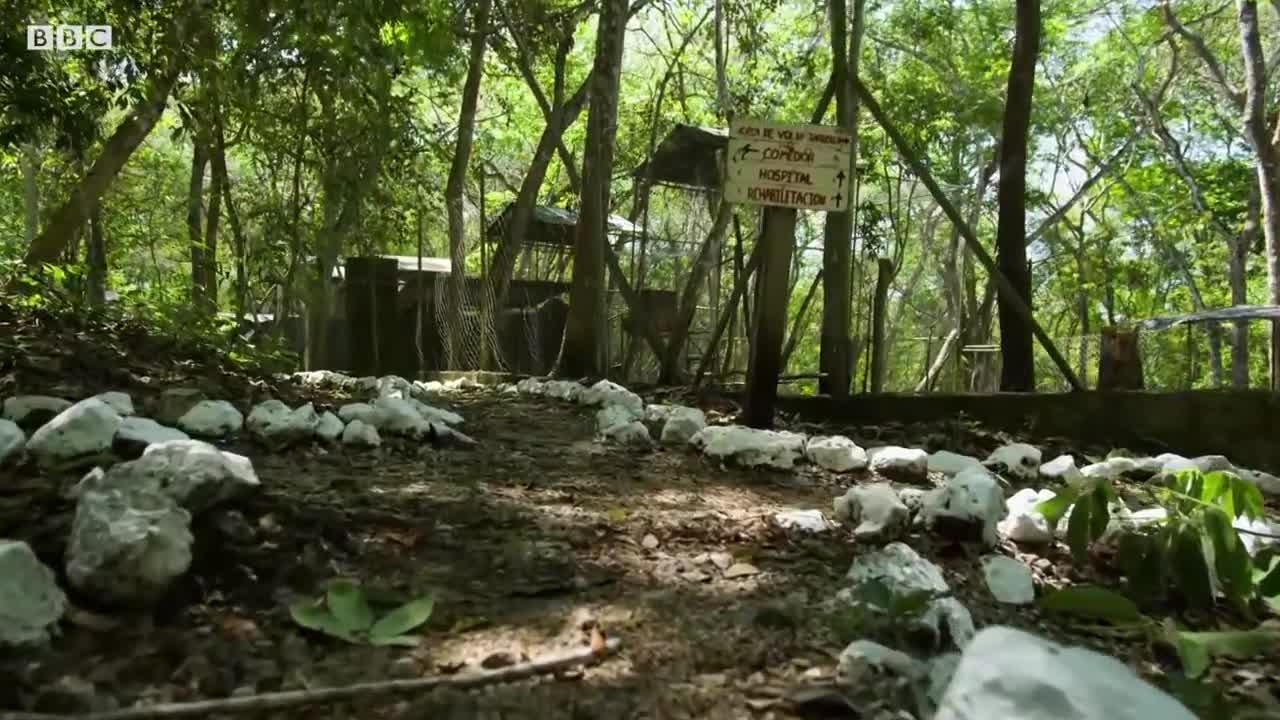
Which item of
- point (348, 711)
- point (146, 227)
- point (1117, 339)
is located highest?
point (146, 227)

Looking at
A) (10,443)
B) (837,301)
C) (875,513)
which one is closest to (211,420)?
(10,443)

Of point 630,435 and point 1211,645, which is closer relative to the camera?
point 1211,645

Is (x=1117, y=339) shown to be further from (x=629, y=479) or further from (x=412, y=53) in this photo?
(x=412, y=53)

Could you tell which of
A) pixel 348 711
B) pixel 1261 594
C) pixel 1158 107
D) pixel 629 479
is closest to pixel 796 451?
pixel 629 479

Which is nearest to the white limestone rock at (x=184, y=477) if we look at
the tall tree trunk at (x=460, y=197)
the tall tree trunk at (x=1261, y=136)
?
the tall tree trunk at (x=460, y=197)

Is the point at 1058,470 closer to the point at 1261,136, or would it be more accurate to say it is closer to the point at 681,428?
the point at 681,428

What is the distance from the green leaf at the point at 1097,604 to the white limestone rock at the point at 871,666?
1.03 feet

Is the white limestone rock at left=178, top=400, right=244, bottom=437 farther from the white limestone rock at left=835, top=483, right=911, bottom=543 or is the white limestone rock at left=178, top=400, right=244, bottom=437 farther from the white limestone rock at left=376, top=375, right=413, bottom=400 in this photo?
the white limestone rock at left=835, top=483, right=911, bottom=543

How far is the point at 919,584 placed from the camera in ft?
4.97

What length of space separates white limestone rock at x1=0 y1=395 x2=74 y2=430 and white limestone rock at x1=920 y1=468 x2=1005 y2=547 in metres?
2.20

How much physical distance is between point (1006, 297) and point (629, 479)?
2.53 m

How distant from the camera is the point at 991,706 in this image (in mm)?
916

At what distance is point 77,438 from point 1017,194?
4533mm

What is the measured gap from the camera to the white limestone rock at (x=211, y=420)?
2525mm
